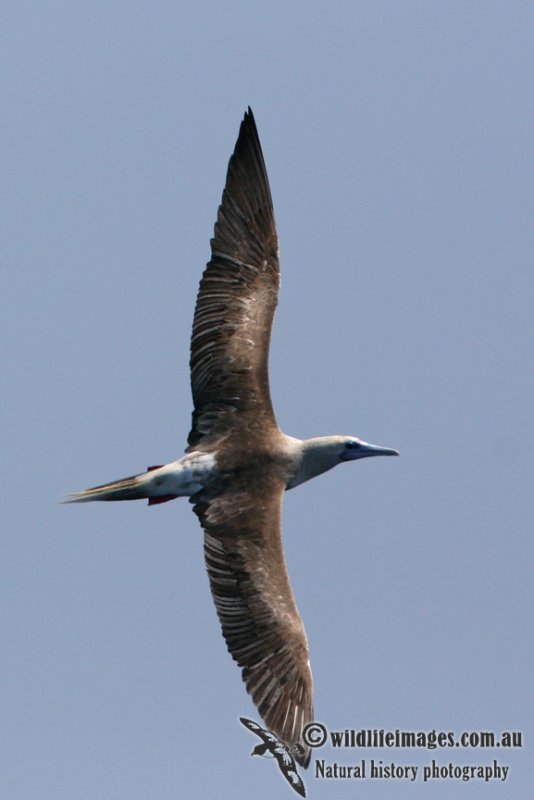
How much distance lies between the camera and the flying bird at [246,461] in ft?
66.9

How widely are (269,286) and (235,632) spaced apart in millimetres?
4792

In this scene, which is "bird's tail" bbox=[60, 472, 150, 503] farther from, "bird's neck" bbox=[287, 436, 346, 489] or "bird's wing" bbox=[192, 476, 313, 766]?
"bird's neck" bbox=[287, 436, 346, 489]

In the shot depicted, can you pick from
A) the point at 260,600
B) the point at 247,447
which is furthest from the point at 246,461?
the point at 260,600

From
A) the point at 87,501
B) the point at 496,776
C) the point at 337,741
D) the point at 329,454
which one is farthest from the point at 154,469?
the point at 496,776

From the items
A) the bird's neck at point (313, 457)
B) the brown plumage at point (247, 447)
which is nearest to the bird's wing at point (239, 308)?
the brown plumage at point (247, 447)

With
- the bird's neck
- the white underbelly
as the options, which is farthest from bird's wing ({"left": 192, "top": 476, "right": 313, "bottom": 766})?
the bird's neck

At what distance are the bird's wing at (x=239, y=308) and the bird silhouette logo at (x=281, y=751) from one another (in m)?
3.72

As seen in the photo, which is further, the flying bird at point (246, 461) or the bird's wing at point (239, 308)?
the bird's wing at point (239, 308)

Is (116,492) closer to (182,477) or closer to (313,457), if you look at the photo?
(182,477)

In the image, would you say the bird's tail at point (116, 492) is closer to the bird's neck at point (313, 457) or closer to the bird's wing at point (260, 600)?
the bird's wing at point (260, 600)

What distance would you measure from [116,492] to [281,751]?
151 inches

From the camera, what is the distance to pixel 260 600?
20.6 m

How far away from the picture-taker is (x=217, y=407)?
21.7 m

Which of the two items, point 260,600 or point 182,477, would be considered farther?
point 182,477
